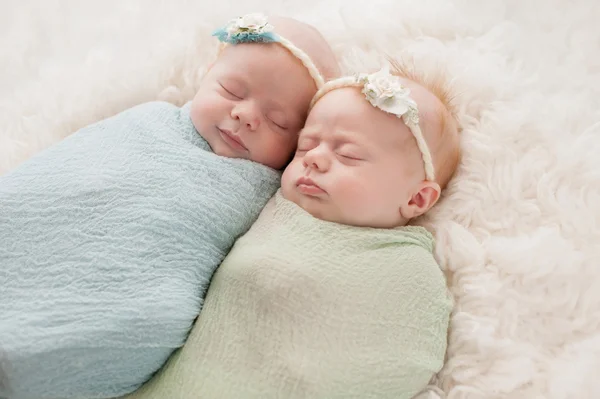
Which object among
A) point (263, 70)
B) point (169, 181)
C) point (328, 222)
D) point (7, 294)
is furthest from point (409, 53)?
point (7, 294)

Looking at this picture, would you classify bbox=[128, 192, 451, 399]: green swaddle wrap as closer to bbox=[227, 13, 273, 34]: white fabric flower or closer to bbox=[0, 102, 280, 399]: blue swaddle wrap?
bbox=[0, 102, 280, 399]: blue swaddle wrap

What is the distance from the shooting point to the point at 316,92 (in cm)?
142

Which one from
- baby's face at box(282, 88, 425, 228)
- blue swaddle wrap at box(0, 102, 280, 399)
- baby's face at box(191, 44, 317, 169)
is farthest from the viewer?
baby's face at box(191, 44, 317, 169)

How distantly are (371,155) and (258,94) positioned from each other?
11.4 inches

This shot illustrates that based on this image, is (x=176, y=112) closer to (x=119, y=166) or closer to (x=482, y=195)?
(x=119, y=166)

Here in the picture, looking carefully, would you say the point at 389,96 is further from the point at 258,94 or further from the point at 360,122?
the point at 258,94

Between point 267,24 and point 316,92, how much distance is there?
18cm

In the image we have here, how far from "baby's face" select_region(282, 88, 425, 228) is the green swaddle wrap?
0.16 ft

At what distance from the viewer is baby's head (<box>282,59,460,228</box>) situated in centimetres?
125

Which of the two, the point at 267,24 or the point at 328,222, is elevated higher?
the point at 267,24

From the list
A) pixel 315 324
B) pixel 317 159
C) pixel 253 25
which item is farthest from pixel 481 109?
pixel 315 324

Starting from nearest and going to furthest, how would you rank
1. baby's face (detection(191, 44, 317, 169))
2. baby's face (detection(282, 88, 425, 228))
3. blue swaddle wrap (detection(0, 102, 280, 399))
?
blue swaddle wrap (detection(0, 102, 280, 399))
baby's face (detection(282, 88, 425, 228))
baby's face (detection(191, 44, 317, 169))

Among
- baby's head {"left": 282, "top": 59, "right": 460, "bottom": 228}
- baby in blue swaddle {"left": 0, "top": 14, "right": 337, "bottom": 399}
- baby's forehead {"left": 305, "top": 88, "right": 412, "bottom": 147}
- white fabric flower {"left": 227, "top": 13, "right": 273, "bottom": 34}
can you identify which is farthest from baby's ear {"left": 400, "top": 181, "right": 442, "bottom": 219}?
white fabric flower {"left": 227, "top": 13, "right": 273, "bottom": 34}

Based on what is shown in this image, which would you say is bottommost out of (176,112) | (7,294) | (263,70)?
(7,294)
